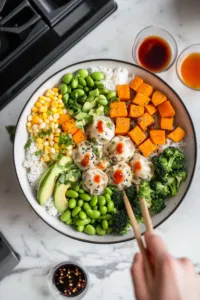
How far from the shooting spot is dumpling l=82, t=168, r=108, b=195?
88.7 inches

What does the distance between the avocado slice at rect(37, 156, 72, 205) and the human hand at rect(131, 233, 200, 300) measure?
0.71 m

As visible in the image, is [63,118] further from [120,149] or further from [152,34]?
[152,34]

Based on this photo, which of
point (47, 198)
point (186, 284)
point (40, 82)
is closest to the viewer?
point (186, 284)

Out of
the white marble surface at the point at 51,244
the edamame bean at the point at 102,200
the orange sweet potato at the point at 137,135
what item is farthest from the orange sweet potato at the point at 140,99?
the edamame bean at the point at 102,200

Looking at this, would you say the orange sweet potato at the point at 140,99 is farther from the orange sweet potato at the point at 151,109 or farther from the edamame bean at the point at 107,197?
the edamame bean at the point at 107,197

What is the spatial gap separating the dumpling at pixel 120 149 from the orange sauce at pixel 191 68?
1.48 ft

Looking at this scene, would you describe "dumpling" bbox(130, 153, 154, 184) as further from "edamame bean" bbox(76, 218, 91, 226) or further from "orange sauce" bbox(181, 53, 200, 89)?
"orange sauce" bbox(181, 53, 200, 89)

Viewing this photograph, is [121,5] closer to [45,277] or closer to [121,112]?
[121,112]

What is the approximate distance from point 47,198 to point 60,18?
84cm

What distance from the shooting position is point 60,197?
90.7 inches

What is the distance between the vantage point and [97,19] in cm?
248

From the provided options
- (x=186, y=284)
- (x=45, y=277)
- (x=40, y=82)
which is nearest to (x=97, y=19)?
(x=40, y=82)

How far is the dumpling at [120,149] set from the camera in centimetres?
229

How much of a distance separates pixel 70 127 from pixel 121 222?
47 cm
